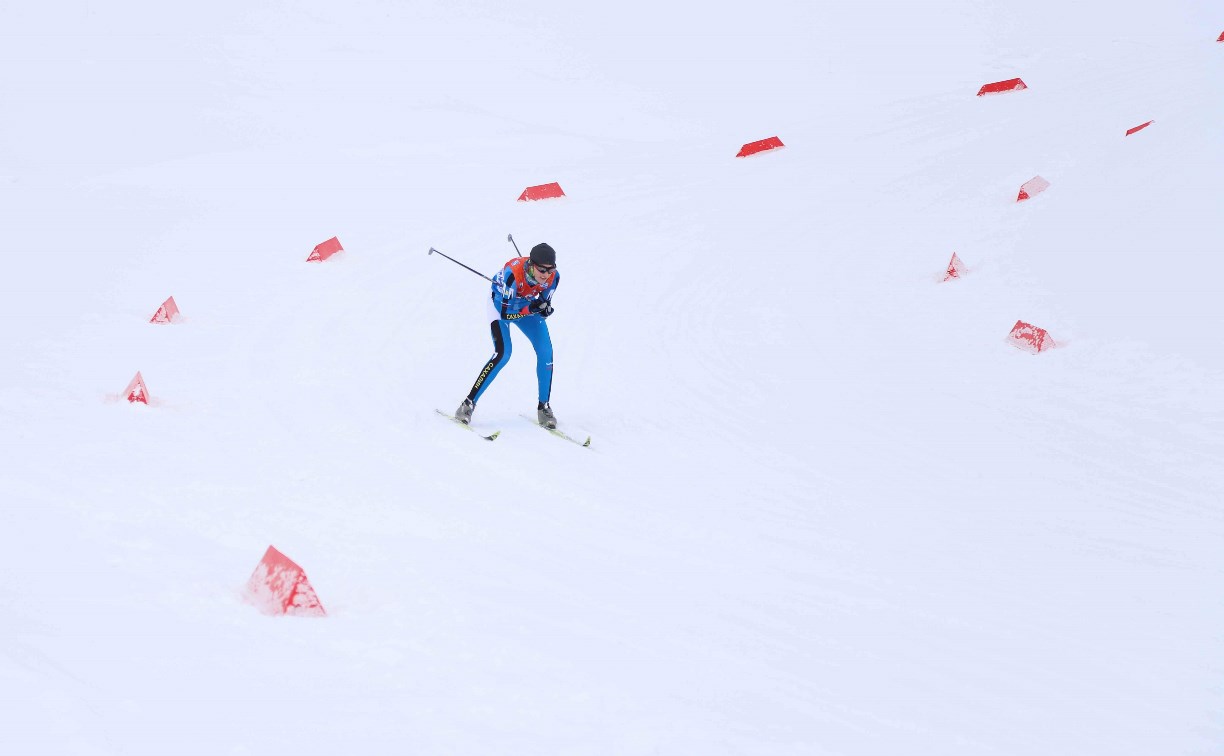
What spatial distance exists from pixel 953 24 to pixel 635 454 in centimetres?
1787

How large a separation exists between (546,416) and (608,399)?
1122 mm

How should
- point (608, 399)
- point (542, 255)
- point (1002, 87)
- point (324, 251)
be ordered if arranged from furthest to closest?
point (1002, 87), point (324, 251), point (608, 399), point (542, 255)

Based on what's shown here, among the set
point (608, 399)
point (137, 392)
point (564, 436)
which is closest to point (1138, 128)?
point (608, 399)

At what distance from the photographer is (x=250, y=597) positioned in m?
4.68

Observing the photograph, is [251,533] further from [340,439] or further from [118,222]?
[118,222]

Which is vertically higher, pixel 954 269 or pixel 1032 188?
pixel 1032 188

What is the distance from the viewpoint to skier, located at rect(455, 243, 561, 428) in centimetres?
770

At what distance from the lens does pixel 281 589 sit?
4652 millimetres

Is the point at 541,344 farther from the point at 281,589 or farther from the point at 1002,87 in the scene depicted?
the point at 1002,87

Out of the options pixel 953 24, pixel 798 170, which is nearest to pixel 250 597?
pixel 798 170

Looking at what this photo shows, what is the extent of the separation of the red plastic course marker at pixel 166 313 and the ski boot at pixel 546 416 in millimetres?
3985

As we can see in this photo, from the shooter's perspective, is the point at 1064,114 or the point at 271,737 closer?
the point at 271,737

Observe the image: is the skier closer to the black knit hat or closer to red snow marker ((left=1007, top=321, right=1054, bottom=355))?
the black knit hat

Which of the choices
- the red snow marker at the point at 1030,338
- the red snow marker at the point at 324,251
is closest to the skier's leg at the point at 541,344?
the red snow marker at the point at 1030,338
